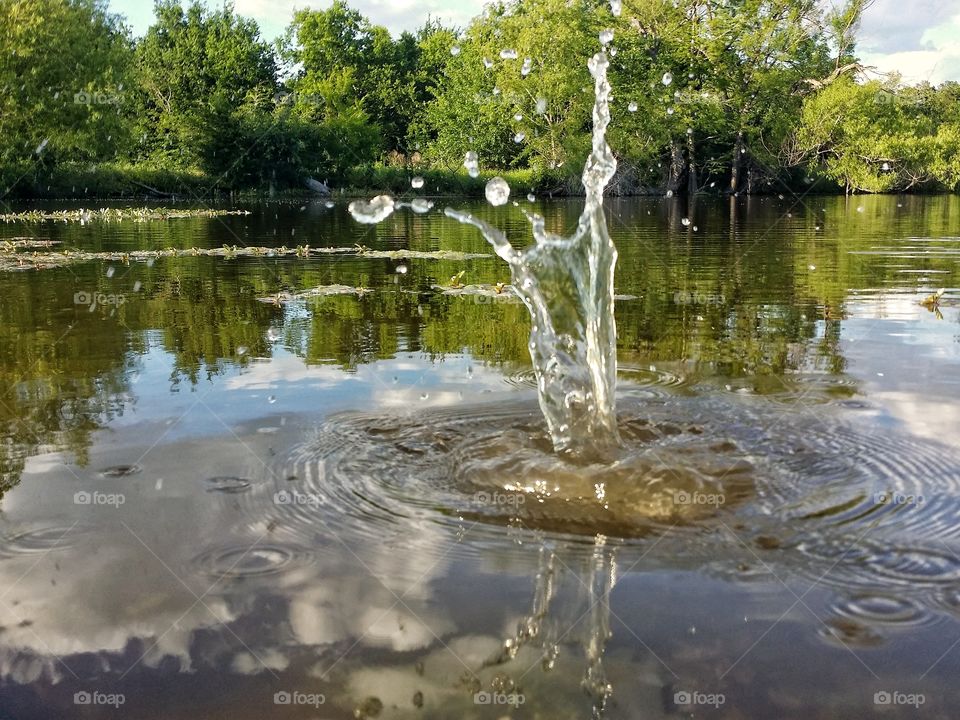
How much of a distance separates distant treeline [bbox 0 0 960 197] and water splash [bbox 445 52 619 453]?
139 feet

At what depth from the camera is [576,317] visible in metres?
6.82

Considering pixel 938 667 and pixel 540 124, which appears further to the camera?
Answer: pixel 540 124

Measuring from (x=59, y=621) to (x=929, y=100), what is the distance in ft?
238

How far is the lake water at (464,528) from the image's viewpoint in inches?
127

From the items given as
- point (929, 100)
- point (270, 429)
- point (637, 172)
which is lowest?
point (270, 429)

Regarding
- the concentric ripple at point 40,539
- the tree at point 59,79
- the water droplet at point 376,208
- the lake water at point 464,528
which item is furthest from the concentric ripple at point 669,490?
the tree at point 59,79

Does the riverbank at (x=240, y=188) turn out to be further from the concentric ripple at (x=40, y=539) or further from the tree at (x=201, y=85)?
the concentric ripple at (x=40, y=539)

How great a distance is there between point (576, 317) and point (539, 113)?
54.1 metres

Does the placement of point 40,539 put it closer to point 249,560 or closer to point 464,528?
point 249,560

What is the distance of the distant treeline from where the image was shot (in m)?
46.2

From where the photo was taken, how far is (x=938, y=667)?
10.7 ft

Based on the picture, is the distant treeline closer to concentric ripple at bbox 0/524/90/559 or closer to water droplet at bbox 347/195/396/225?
water droplet at bbox 347/195/396/225

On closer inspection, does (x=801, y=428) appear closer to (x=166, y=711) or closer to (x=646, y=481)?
(x=646, y=481)

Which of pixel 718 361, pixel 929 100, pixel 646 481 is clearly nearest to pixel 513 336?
pixel 718 361
